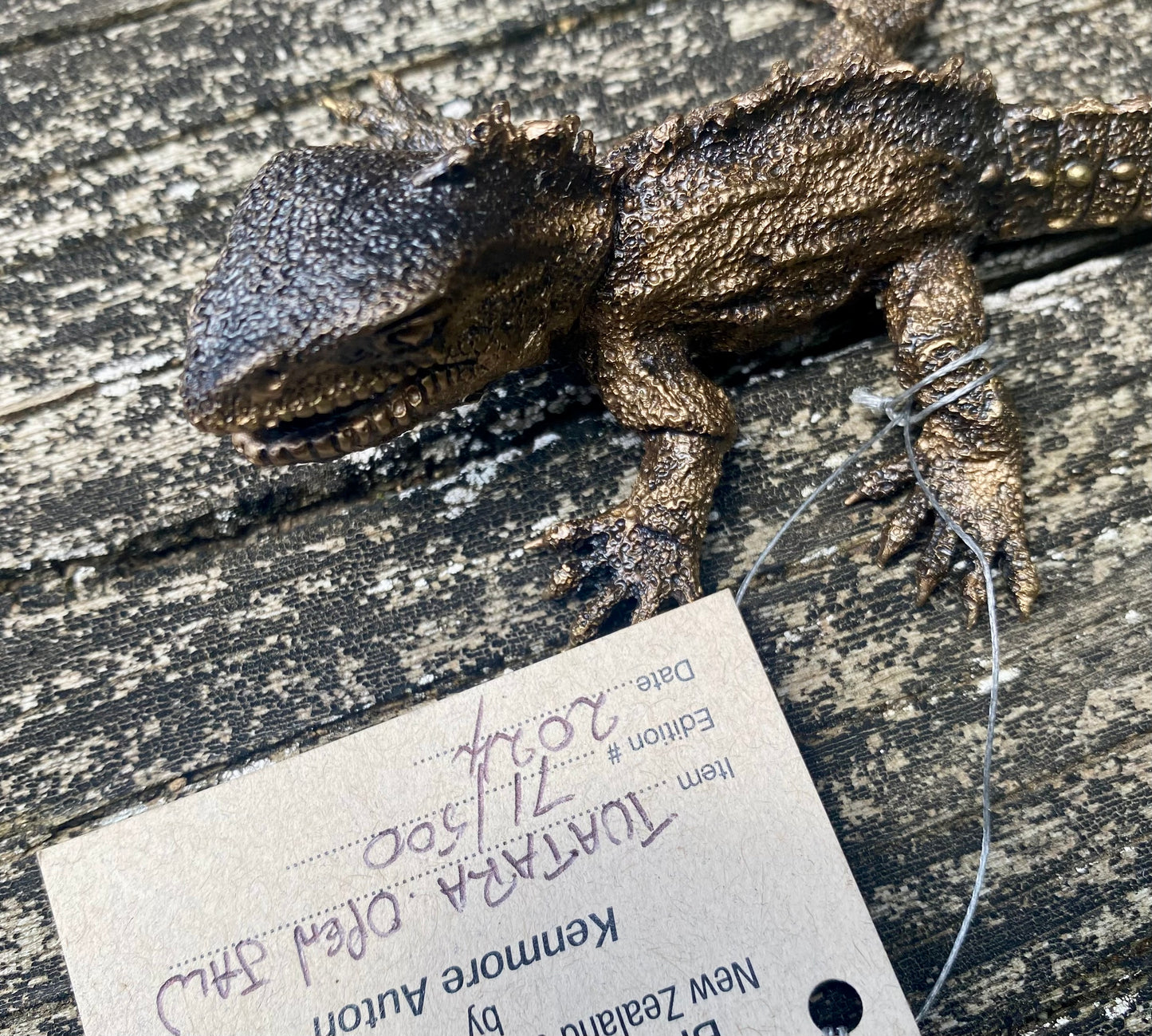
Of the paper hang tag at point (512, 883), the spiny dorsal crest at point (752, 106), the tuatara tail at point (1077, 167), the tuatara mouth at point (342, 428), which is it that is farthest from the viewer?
the tuatara tail at point (1077, 167)

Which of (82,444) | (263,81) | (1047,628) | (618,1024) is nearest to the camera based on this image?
(618,1024)

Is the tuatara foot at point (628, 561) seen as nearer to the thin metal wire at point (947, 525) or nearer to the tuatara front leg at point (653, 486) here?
the tuatara front leg at point (653, 486)

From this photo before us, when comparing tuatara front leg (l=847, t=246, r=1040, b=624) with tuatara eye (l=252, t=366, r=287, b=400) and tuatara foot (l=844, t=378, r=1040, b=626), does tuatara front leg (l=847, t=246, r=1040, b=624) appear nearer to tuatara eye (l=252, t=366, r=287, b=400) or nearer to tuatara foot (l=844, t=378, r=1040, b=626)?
tuatara foot (l=844, t=378, r=1040, b=626)

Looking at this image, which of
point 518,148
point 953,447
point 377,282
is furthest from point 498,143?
point 953,447

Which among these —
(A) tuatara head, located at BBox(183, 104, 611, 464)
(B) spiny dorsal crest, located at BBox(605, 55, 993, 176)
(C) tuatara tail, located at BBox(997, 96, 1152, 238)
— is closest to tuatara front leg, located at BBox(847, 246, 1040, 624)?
(C) tuatara tail, located at BBox(997, 96, 1152, 238)

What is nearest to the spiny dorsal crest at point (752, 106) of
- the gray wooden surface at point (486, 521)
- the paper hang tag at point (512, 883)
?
the gray wooden surface at point (486, 521)

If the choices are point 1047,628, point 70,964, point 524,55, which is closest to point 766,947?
point 1047,628

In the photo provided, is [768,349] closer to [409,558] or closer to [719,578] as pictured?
A: [719,578]
